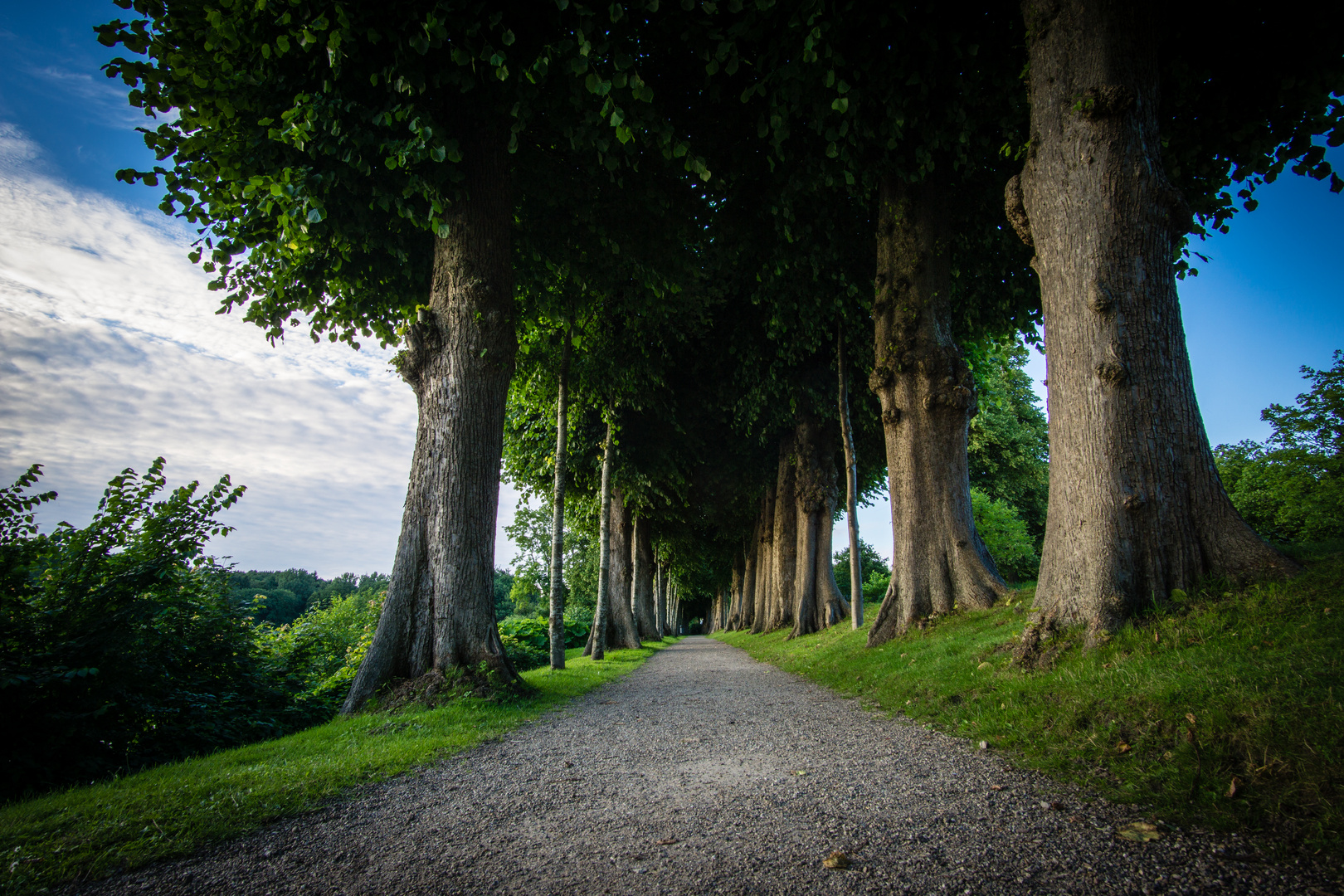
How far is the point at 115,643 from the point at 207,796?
93.5 inches

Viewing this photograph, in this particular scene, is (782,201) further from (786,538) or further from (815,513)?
(786,538)

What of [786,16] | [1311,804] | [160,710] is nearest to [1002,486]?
[786,16]

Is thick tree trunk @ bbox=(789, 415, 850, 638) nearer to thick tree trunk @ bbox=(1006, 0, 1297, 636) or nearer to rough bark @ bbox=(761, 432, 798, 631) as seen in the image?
rough bark @ bbox=(761, 432, 798, 631)

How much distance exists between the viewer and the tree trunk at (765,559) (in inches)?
898

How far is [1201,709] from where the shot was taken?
306 cm

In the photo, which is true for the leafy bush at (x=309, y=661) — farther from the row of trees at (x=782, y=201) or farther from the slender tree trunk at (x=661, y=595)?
the slender tree trunk at (x=661, y=595)

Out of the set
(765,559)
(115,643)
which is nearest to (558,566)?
(115,643)

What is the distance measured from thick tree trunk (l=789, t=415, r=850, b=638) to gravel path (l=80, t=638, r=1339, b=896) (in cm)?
1188

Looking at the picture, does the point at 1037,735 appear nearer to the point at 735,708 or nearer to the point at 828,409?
the point at 735,708

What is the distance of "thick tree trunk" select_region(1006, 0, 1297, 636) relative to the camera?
4574mm

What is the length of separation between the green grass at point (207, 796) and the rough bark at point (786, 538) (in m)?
14.1

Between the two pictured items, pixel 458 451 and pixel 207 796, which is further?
pixel 458 451

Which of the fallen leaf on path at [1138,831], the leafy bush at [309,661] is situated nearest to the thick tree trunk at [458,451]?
the leafy bush at [309,661]

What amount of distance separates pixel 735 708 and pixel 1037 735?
358 centimetres
